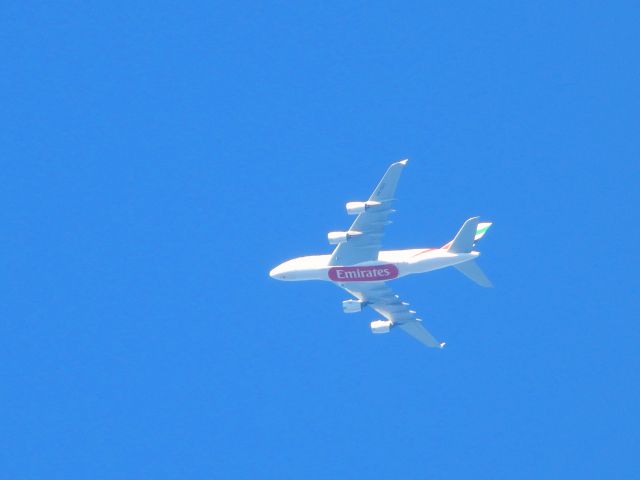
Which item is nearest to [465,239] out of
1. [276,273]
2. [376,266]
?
[376,266]

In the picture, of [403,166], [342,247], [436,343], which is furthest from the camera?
[436,343]

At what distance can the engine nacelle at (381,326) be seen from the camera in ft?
358

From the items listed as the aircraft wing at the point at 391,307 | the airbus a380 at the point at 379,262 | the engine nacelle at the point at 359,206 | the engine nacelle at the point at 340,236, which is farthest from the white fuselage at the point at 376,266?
the engine nacelle at the point at 359,206

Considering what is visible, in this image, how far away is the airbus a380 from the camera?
99312 mm

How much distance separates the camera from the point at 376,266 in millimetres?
102875

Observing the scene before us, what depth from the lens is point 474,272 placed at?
101 m

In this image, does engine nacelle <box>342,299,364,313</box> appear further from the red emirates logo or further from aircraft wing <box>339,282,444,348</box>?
the red emirates logo

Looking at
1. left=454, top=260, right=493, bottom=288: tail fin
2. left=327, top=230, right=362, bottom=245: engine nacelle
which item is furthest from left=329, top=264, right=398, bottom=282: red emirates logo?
left=454, top=260, right=493, bottom=288: tail fin

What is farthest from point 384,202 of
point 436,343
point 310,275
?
point 436,343

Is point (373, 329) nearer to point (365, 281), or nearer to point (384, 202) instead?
point (365, 281)

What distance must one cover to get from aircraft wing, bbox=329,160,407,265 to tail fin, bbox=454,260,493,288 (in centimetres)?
669

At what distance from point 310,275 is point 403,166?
14327mm

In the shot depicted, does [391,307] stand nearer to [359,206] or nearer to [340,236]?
[340,236]

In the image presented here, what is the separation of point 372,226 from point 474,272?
28.5ft
